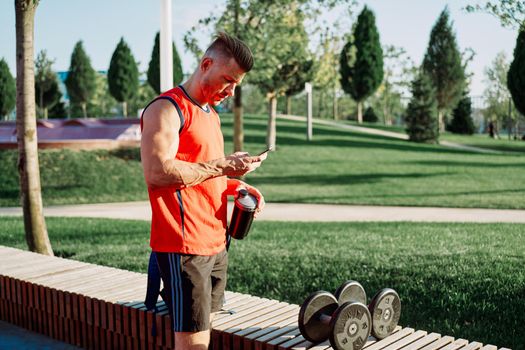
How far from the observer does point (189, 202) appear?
9.89ft

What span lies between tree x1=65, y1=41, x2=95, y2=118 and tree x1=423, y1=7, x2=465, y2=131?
2415 cm

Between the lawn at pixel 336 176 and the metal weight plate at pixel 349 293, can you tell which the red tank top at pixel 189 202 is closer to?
the metal weight plate at pixel 349 293

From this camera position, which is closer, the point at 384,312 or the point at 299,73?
the point at 384,312

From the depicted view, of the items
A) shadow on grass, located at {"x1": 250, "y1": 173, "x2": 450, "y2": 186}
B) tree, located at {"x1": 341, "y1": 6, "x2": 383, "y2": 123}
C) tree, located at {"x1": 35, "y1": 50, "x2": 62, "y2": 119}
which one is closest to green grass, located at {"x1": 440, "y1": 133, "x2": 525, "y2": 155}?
tree, located at {"x1": 341, "y1": 6, "x2": 383, "y2": 123}

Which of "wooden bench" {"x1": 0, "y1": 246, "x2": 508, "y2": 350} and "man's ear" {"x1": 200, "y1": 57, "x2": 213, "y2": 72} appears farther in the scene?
"wooden bench" {"x1": 0, "y1": 246, "x2": 508, "y2": 350}

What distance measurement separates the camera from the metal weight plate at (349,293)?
3.40 meters

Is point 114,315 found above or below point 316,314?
below

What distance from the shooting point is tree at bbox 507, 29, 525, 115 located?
98.1 feet

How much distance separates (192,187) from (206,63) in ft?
1.90

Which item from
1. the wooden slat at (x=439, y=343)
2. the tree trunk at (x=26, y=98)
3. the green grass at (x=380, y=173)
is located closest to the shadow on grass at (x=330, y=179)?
the green grass at (x=380, y=173)

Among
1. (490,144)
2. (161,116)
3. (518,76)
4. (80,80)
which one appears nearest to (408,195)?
(161,116)

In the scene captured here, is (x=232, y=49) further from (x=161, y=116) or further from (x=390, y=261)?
(x=390, y=261)

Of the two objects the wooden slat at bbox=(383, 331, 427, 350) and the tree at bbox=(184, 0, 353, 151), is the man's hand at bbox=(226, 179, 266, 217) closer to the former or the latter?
the wooden slat at bbox=(383, 331, 427, 350)

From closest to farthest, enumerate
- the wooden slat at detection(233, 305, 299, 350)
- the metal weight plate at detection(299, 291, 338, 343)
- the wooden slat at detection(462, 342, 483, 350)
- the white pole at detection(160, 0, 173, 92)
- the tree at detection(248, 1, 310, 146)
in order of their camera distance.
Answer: the metal weight plate at detection(299, 291, 338, 343) → the wooden slat at detection(462, 342, 483, 350) → the wooden slat at detection(233, 305, 299, 350) → the white pole at detection(160, 0, 173, 92) → the tree at detection(248, 1, 310, 146)
